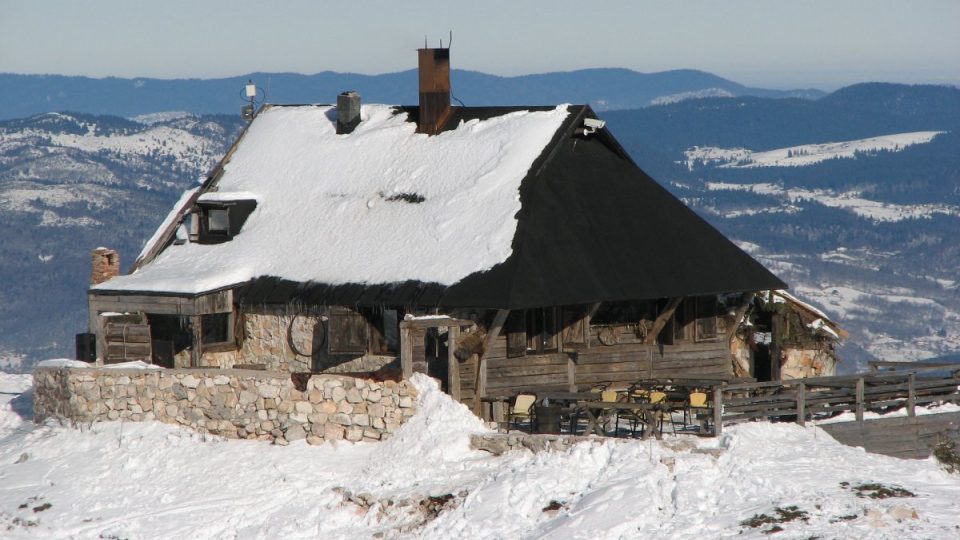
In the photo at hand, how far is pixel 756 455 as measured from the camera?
990 inches

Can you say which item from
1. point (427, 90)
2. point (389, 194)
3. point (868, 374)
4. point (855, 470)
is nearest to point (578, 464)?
point (855, 470)

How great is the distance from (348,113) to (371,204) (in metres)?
3.95

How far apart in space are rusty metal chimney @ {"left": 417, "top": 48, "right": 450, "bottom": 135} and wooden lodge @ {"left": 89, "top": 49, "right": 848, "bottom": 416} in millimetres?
44

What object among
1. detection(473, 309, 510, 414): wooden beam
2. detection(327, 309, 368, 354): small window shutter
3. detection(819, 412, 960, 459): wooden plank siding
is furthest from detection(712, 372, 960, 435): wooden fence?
detection(327, 309, 368, 354): small window shutter

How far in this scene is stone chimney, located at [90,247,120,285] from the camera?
3422 centimetres

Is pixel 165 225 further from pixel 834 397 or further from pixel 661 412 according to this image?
pixel 834 397

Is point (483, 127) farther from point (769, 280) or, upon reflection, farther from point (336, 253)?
point (769, 280)

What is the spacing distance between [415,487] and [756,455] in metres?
5.71

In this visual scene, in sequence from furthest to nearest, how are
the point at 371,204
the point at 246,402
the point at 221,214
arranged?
the point at 221,214, the point at 371,204, the point at 246,402

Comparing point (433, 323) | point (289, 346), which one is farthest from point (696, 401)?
point (289, 346)

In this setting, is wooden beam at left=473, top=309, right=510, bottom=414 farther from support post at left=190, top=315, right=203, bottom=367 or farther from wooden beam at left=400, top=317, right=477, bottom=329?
support post at left=190, top=315, right=203, bottom=367

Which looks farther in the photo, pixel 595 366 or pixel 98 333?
pixel 98 333

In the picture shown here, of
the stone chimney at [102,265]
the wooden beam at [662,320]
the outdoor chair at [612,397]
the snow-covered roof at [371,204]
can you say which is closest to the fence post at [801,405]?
the outdoor chair at [612,397]

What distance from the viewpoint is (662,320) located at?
1229 inches
